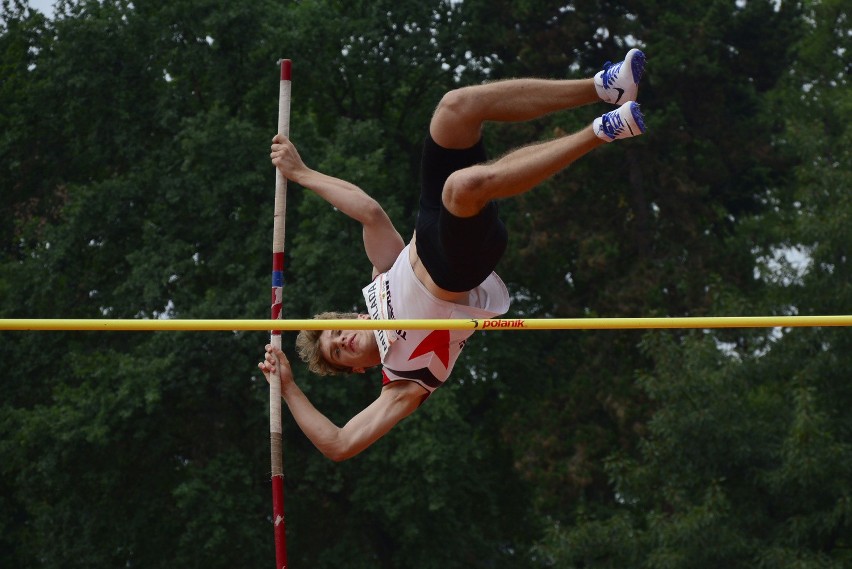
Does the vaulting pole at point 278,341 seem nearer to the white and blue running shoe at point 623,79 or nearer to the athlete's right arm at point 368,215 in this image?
the athlete's right arm at point 368,215

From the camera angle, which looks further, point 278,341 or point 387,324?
point 278,341

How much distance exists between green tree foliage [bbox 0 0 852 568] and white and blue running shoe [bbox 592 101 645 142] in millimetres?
11793

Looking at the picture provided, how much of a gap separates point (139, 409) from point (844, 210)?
8.96m

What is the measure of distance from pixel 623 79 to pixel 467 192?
68 centimetres

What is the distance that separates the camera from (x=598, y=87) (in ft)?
17.6

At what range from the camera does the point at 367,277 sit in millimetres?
18734

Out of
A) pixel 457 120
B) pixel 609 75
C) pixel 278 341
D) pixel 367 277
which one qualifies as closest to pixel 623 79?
pixel 609 75

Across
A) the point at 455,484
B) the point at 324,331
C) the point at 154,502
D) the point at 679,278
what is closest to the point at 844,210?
the point at 679,278

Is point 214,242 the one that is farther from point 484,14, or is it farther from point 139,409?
point 484,14

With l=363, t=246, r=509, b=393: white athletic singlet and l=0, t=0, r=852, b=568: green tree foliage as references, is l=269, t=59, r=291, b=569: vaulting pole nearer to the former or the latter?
l=363, t=246, r=509, b=393: white athletic singlet

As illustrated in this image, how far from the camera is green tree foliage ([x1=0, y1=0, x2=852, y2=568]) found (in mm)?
17703

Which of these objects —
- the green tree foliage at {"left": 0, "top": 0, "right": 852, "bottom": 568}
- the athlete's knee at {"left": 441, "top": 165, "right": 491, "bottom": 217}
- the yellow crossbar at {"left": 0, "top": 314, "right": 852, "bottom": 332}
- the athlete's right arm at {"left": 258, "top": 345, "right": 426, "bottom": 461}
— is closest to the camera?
the athlete's knee at {"left": 441, "top": 165, "right": 491, "bottom": 217}

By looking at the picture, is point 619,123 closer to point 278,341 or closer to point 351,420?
point 351,420

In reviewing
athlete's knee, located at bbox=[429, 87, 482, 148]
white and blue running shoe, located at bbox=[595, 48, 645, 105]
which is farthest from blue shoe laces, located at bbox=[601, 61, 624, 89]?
athlete's knee, located at bbox=[429, 87, 482, 148]
